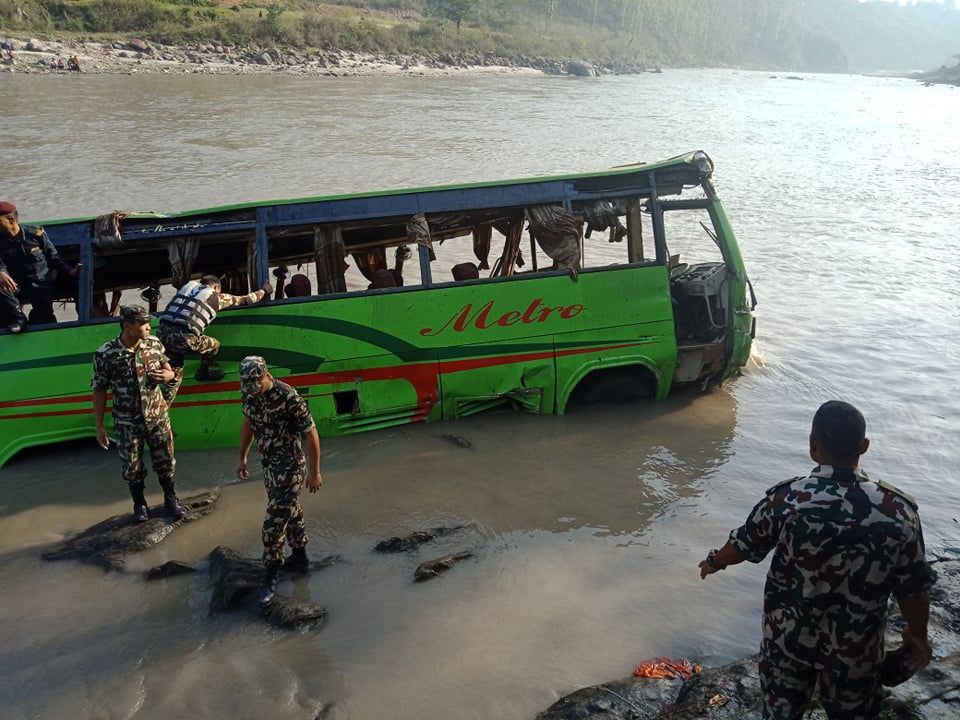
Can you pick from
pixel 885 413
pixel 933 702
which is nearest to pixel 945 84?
pixel 885 413

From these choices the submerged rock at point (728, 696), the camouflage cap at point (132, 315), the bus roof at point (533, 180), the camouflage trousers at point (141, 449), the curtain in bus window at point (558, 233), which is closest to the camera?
the submerged rock at point (728, 696)

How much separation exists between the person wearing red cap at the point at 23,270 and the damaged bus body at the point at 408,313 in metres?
0.17

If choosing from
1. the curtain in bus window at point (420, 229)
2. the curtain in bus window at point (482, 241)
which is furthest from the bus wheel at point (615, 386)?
the curtain in bus window at point (420, 229)

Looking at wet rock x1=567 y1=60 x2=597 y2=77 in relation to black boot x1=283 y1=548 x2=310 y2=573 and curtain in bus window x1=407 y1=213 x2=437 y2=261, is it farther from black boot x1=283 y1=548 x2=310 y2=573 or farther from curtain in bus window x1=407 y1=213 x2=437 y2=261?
black boot x1=283 y1=548 x2=310 y2=573

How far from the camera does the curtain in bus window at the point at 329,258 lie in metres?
7.20

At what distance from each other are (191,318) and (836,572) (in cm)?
493

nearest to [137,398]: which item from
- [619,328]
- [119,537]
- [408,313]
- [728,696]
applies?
[119,537]

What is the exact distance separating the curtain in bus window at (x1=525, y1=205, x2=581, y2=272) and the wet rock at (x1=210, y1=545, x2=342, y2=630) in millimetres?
3847

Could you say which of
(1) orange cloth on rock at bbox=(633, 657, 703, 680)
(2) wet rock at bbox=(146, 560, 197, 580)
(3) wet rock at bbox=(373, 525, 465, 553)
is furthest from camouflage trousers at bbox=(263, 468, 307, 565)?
(1) orange cloth on rock at bbox=(633, 657, 703, 680)

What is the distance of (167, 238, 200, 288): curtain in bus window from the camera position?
6.99 metres

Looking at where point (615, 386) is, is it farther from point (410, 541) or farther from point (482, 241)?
point (410, 541)

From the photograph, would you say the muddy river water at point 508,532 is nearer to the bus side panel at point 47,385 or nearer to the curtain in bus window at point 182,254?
the bus side panel at point 47,385

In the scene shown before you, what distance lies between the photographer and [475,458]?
7352mm

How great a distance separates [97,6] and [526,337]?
4613 centimetres
